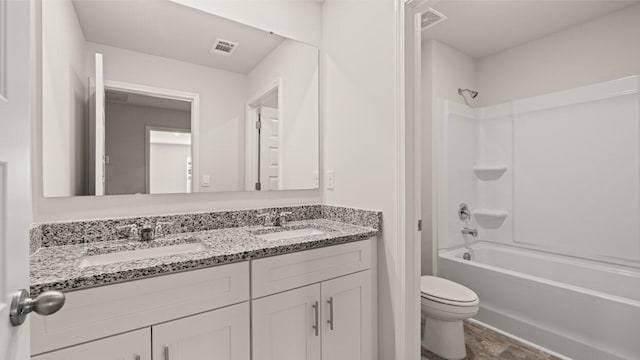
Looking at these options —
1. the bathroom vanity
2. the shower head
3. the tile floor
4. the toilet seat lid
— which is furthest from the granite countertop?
the shower head

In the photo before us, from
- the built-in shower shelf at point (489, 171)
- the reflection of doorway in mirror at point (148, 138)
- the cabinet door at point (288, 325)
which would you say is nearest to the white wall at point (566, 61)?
the built-in shower shelf at point (489, 171)

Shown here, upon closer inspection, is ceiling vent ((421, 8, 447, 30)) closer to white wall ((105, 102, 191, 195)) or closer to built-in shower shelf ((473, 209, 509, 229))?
built-in shower shelf ((473, 209, 509, 229))

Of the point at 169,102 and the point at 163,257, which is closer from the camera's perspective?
the point at 163,257

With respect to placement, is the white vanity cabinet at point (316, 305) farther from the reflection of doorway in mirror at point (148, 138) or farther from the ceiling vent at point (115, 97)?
the ceiling vent at point (115, 97)

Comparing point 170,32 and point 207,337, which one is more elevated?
point 170,32

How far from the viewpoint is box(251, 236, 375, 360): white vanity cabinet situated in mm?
1241

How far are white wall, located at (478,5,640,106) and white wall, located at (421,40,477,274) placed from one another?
32 centimetres

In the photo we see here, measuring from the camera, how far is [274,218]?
6.02 feet

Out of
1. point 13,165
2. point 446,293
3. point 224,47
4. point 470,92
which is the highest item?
point 470,92

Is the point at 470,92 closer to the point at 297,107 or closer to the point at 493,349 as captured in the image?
the point at 297,107

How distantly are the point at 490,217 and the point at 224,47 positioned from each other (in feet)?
9.53

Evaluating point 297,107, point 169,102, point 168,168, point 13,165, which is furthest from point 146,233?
point 297,107

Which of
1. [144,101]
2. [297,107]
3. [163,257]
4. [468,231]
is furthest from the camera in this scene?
[468,231]

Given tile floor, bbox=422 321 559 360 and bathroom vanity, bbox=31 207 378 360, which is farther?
tile floor, bbox=422 321 559 360
